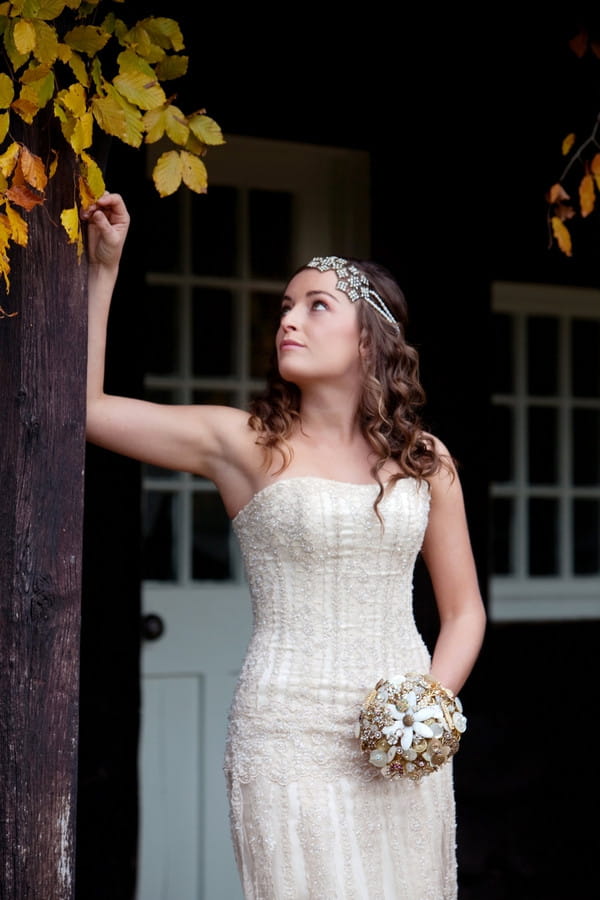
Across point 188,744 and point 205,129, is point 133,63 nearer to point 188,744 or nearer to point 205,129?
point 205,129

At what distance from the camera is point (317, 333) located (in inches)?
108

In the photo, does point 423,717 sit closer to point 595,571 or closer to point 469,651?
point 469,651

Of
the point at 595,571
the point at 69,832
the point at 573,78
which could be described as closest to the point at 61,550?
the point at 69,832

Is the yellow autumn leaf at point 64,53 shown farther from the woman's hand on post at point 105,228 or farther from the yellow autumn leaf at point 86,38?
the woman's hand on post at point 105,228

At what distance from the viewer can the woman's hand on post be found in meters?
2.36

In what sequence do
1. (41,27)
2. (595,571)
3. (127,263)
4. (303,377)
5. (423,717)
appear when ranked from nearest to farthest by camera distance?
(41,27) < (423,717) < (303,377) < (127,263) < (595,571)

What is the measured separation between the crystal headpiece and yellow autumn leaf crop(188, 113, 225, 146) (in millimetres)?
487

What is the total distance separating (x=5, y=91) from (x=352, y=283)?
0.95 metres

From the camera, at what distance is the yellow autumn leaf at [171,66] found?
2.36m

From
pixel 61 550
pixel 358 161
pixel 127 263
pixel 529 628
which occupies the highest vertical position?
pixel 358 161

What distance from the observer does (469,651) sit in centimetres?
284

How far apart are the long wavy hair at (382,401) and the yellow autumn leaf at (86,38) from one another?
78 centimetres

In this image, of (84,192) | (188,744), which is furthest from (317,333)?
(188,744)

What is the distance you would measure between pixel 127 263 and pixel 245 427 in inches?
48.7
